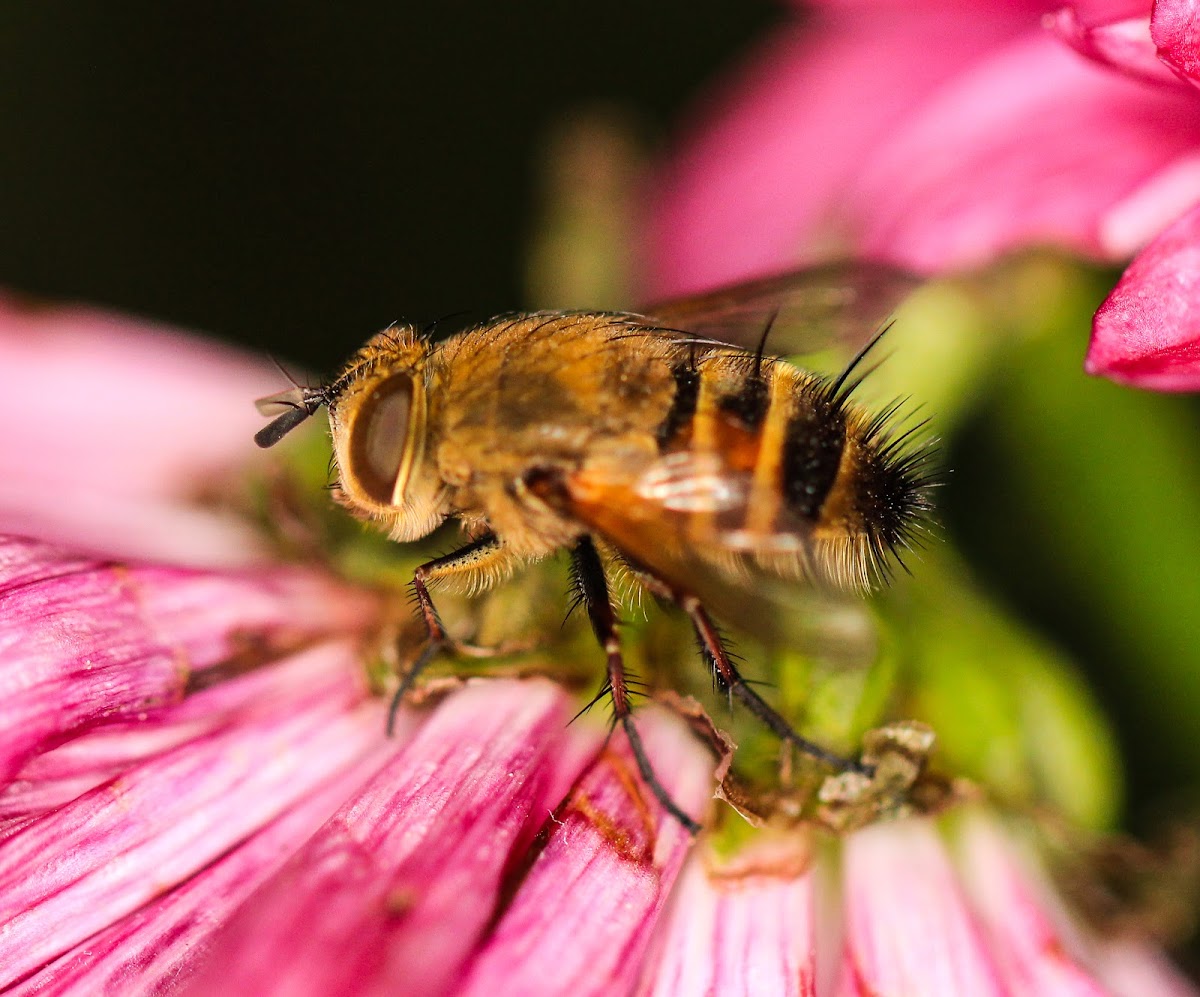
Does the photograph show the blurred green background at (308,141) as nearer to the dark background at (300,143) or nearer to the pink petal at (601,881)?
the dark background at (300,143)

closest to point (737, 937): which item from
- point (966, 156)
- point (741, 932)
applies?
point (741, 932)

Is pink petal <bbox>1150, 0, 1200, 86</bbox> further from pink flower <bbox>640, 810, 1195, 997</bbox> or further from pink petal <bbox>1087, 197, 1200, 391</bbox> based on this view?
pink flower <bbox>640, 810, 1195, 997</bbox>

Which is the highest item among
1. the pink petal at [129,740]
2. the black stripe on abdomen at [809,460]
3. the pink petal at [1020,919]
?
the black stripe on abdomen at [809,460]

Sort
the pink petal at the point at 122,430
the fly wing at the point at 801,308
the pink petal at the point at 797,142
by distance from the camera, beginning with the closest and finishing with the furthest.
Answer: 1. the fly wing at the point at 801,308
2. the pink petal at the point at 122,430
3. the pink petal at the point at 797,142

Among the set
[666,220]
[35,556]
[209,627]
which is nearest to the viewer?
[35,556]

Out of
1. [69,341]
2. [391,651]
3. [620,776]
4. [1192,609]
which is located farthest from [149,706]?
[1192,609]

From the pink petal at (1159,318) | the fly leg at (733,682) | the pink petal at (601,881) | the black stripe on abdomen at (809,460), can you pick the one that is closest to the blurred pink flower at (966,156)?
the pink petal at (1159,318)

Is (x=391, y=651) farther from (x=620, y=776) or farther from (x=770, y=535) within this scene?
(x=770, y=535)
